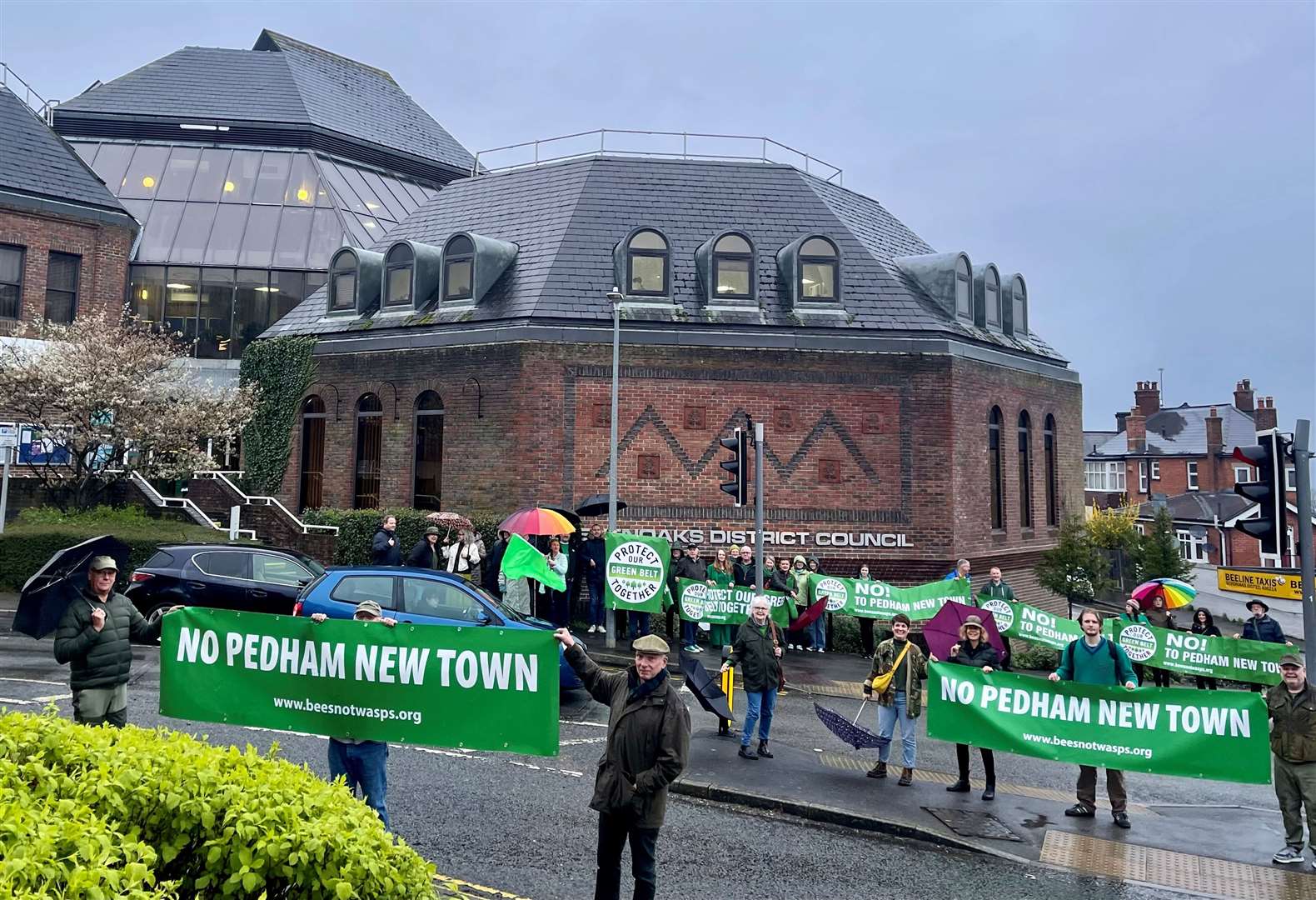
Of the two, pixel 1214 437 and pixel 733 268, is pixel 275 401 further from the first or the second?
pixel 1214 437

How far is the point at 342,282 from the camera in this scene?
2514 centimetres

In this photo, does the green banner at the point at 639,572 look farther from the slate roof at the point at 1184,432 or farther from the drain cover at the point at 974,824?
the slate roof at the point at 1184,432

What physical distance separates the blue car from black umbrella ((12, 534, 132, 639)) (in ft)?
12.3

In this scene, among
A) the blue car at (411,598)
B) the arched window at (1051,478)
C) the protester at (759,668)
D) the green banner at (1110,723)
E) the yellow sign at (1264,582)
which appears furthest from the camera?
the arched window at (1051,478)

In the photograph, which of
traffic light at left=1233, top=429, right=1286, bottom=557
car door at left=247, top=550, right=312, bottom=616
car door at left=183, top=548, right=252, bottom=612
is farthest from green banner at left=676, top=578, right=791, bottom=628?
traffic light at left=1233, top=429, right=1286, bottom=557

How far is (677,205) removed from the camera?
24781mm

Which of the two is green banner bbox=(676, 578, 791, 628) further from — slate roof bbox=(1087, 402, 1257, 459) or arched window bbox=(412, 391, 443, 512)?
slate roof bbox=(1087, 402, 1257, 459)

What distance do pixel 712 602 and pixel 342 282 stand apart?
1547cm

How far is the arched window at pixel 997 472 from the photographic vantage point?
24.0 metres

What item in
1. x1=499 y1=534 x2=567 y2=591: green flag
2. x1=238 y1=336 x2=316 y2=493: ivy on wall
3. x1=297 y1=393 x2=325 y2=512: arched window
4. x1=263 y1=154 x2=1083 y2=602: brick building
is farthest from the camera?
x1=238 y1=336 x2=316 y2=493: ivy on wall

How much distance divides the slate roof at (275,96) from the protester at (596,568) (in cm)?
2980

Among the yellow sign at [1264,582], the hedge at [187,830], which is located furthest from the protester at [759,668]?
the yellow sign at [1264,582]

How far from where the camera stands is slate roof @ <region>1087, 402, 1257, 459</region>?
60.9m

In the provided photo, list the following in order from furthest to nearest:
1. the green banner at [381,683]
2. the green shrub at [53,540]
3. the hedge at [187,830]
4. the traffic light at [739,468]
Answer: the green shrub at [53,540] < the traffic light at [739,468] < the green banner at [381,683] < the hedge at [187,830]
